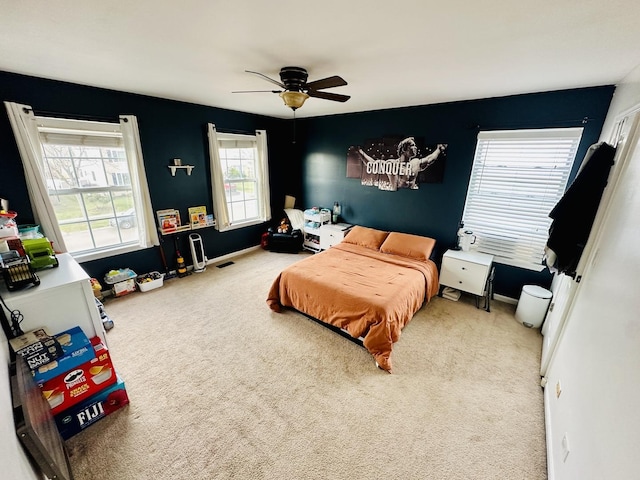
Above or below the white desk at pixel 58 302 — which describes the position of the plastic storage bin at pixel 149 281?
below

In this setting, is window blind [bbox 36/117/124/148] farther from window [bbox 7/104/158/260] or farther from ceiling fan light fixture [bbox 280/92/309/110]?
ceiling fan light fixture [bbox 280/92/309/110]

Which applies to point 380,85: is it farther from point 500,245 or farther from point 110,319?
point 110,319

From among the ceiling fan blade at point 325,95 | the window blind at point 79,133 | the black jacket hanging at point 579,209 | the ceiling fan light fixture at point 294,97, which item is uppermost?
the ceiling fan blade at point 325,95

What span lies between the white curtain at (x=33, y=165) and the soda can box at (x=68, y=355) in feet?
5.16

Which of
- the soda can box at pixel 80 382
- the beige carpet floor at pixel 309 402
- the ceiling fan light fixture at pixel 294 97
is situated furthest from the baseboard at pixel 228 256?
the ceiling fan light fixture at pixel 294 97

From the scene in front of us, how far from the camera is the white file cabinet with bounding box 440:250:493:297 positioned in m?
2.94

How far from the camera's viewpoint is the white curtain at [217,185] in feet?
12.5

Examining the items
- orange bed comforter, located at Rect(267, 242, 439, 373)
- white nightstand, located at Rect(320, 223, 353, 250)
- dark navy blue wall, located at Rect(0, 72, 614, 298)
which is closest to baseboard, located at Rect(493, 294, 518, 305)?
dark navy blue wall, located at Rect(0, 72, 614, 298)

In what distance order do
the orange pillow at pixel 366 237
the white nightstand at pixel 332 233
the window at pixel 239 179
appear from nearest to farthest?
1. the orange pillow at pixel 366 237
2. the window at pixel 239 179
3. the white nightstand at pixel 332 233

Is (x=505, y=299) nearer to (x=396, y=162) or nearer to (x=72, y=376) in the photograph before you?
(x=396, y=162)

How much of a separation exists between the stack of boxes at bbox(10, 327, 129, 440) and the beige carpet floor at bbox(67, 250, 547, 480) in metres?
0.11

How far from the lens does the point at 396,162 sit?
12.3 ft

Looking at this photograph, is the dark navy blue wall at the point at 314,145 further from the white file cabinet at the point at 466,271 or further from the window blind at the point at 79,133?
the white file cabinet at the point at 466,271

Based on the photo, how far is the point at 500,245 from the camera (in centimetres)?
311
